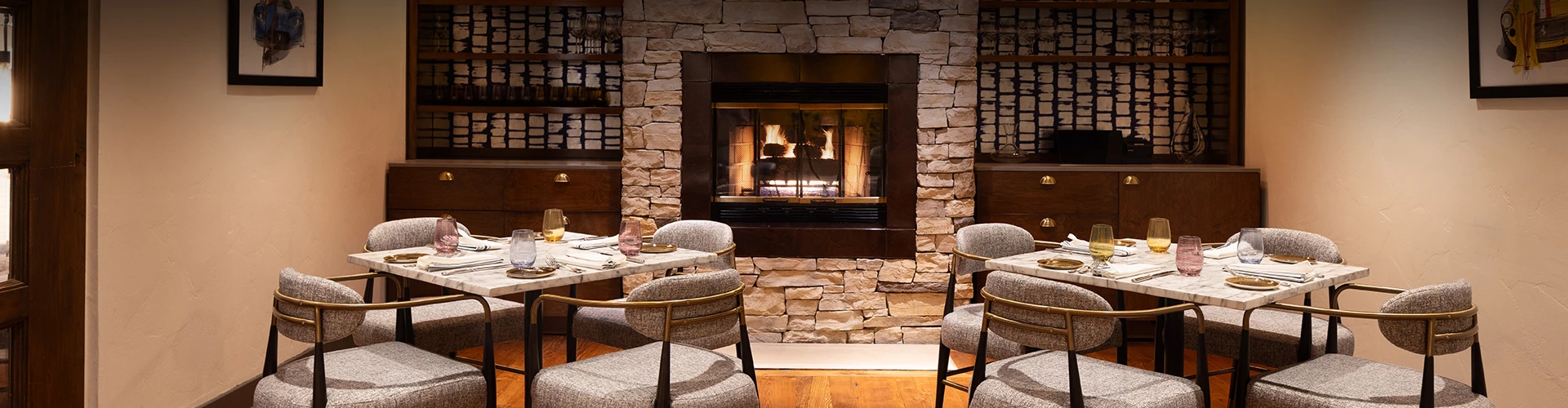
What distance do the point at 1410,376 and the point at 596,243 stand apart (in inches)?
96.5

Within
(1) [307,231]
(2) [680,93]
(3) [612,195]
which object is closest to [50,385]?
(1) [307,231]

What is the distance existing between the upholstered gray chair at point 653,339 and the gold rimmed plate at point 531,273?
1.38 ft

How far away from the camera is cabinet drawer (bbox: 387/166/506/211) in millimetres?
4863

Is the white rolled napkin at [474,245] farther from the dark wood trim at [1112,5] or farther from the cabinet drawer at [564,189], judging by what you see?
the dark wood trim at [1112,5]

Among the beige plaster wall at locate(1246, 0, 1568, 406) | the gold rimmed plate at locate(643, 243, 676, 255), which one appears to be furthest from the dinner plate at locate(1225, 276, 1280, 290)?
the gold rimmed plate at locate(643, 243, 676, 255)

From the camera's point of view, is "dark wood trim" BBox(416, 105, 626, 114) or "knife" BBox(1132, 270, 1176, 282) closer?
"knife" BBox(1132, 270, 1176, 282)

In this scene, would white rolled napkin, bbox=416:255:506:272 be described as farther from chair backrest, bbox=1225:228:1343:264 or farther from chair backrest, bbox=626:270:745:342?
chair backrest, bbox=1225:228:1343:264

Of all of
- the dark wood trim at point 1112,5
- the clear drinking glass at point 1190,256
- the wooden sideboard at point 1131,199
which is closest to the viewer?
the clear drinking glass at point 1190,256

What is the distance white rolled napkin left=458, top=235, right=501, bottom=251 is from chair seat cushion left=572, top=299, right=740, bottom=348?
37 cm

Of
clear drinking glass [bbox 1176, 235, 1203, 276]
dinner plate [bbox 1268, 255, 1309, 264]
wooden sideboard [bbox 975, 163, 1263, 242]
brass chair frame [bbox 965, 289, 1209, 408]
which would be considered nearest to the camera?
brass chair frame [bbox 965, 289, 1209, 408]

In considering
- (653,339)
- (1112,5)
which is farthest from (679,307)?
(1112,5)

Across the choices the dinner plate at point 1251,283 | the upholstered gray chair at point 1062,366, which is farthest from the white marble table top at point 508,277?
the dinner plate at point 1251,283

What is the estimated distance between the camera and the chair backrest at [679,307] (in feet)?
7.75

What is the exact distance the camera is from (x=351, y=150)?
454 centimetres
